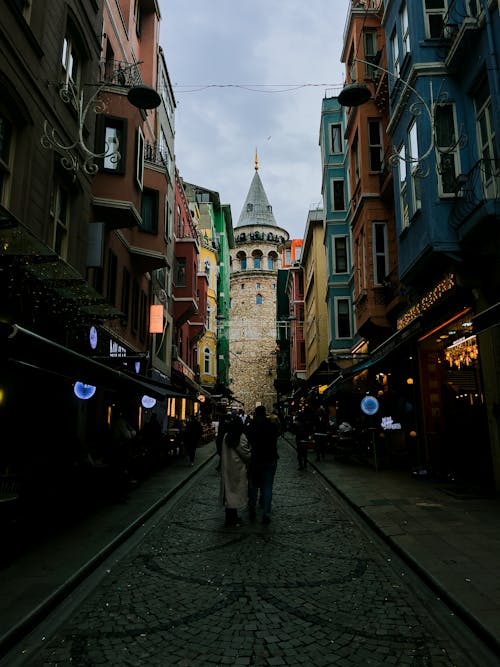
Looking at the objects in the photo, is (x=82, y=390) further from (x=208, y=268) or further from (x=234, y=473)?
(x=208, y=268)

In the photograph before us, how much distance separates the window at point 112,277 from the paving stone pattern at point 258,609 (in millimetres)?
10290

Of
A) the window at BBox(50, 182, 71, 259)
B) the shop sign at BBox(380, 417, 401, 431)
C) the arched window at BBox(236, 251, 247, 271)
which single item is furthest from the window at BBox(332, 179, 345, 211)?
the arched window at BBox(236, 251, 247, 271)

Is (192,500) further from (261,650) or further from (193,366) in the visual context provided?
(193,366)

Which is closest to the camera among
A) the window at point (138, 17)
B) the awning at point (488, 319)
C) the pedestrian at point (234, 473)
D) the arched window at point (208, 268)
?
the awning at point (488, 319)

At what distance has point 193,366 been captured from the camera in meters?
40.8

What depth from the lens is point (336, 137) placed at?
30.4m

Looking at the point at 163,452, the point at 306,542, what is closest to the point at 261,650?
the point at 306,542

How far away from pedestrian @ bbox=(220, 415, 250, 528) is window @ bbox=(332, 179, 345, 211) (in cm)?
2302

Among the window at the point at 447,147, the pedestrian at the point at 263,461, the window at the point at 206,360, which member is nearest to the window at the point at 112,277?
the pedestrian at the point at 263,461

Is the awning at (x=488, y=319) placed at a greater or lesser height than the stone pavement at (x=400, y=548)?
greater

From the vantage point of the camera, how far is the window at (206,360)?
164 feet

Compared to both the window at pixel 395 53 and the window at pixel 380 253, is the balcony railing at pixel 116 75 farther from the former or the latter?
the window at pixel 380 253

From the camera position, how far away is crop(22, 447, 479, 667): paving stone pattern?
158 inches

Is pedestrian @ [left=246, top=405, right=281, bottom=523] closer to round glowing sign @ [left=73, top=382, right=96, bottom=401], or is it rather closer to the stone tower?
round glowing sign @ [left=73, top=382, right=96, bottom=401]
